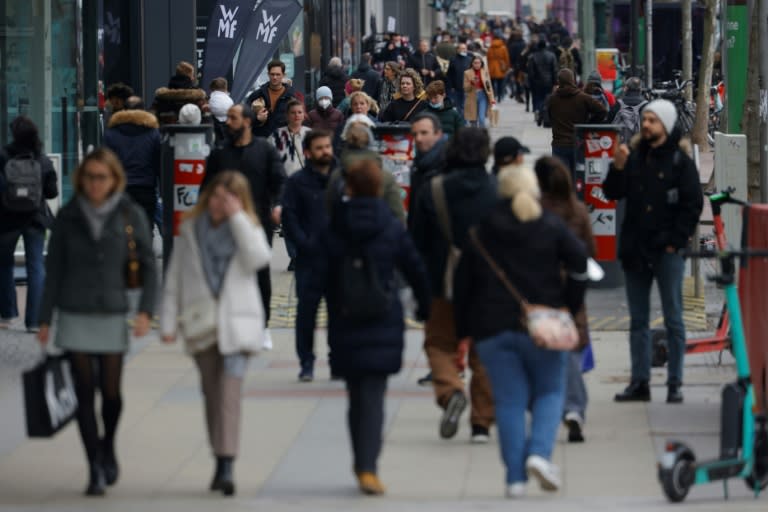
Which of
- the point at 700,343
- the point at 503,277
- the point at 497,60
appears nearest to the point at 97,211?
the point at 503,277

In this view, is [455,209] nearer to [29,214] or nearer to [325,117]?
[29,214]

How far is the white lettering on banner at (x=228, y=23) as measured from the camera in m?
19.2

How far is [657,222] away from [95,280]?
362cm

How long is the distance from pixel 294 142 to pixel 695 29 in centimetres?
2848

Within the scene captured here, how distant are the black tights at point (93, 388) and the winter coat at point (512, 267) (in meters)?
1.59

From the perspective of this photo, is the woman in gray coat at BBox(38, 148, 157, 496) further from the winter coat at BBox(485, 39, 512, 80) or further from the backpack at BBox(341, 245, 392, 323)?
the winter coat at BBox(485, 39, 512, 80)

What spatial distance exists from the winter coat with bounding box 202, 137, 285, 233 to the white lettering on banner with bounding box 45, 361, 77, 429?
4.13 m

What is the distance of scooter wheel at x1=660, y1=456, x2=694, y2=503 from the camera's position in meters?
8.23

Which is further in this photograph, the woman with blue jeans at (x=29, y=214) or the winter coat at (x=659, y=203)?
the woman with blue jeans at (x=29, y=214)

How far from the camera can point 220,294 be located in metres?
8.38

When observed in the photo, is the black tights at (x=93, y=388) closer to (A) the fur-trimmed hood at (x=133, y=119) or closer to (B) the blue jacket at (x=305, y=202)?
(B) the blue jacket at (x=305, y=202)

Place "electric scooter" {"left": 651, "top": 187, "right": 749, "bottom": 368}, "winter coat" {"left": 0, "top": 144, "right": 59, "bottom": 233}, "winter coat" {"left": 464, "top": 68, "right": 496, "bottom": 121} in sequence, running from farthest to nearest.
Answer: "winter coat" {"left": 464, "top": 68, "right": 496, "bottom": 121}, "winter coat" {"left": 0, "top": 144, "right": 59, "bottom": 233}, "electric scooter" {"left": 651, "top": 187, "right": 749, "bottom": 368}

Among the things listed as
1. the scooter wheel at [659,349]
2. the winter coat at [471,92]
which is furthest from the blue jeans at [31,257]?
the winter coat at [471,92]

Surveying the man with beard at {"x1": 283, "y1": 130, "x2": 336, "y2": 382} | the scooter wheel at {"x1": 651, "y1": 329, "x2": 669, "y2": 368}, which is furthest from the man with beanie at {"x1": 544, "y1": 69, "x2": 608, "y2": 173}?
the man with beard at {"x1": 283, "y1": 130, "x2": 336, "y2": 382}
